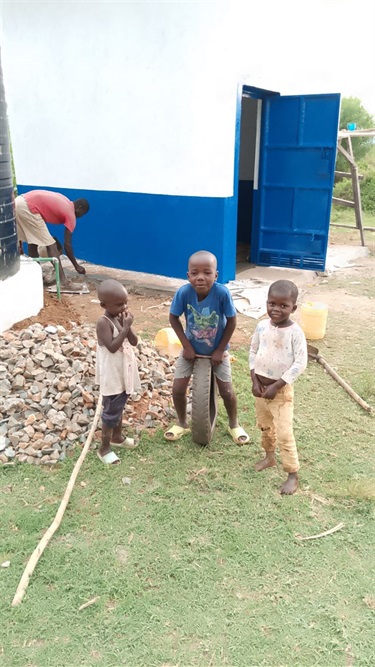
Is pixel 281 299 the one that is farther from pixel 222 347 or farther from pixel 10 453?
pixel 10 453

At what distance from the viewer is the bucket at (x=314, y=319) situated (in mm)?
5770

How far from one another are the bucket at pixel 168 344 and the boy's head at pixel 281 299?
2173mm

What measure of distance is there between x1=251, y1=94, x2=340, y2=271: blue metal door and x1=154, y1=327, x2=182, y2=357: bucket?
434 centimetres

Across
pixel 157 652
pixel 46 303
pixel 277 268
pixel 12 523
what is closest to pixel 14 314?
pixel 46 303

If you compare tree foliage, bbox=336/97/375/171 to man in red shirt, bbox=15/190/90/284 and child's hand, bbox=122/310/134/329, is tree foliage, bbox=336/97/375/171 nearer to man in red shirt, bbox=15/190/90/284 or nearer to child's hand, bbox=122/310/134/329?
man in red shirt, bbox=15/190/90/284

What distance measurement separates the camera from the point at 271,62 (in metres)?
7.84

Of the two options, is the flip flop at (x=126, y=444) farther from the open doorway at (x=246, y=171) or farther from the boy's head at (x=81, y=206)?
the open doorway at (x=246, y=171)

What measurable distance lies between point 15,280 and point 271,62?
17.5ft

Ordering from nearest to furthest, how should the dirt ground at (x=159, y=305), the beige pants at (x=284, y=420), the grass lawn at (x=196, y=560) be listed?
the grass lawn at (x=196, y=560)
the beige pants at (x=284, y=420)
the dirt ground at (x=159, y=305)

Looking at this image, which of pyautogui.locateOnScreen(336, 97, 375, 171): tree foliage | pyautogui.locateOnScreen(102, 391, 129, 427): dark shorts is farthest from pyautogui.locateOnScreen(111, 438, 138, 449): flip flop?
pyautogui.locateOnScreen(336, 97, 375, 171): tree foliage

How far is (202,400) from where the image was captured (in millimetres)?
3535

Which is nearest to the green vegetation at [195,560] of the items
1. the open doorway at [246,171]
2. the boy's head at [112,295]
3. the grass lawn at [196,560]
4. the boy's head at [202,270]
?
the grass lawn at [196,560]

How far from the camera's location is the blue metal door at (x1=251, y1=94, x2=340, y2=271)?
8102mm

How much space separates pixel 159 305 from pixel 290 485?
4.27 metres
